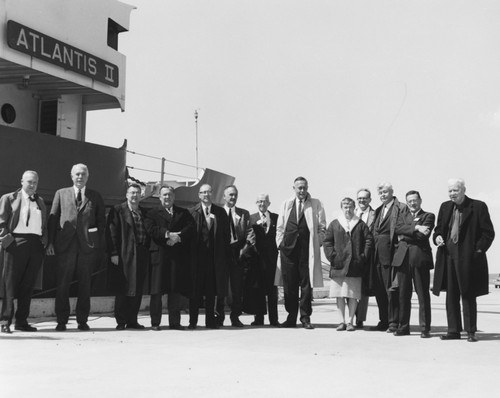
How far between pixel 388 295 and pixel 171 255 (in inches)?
94.6

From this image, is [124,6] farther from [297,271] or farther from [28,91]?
[297,271]

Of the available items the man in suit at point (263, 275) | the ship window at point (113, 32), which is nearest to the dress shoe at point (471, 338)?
the man in suit at point (263, 275)

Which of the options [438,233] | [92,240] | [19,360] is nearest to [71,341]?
[19,360]

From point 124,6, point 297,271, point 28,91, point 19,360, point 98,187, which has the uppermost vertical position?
point 124,6

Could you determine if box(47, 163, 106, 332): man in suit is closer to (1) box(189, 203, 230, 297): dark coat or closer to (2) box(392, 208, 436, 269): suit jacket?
(1) box(189, 203, 230, 297): dark coat

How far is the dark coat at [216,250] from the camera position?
8.41m

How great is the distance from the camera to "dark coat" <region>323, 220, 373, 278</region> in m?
8.29

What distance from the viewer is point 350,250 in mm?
8305

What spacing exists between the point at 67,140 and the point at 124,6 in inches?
131

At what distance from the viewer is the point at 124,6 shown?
1309 cm

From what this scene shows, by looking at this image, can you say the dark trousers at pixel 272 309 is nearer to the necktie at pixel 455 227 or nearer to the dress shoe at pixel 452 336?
the dress shoe at pixel 452 336

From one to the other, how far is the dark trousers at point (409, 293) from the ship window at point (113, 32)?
735 cm

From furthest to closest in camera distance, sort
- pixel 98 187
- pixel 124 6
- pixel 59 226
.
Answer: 1. pixel 124 6
2. pixel 98 187
3. pixel 59 226

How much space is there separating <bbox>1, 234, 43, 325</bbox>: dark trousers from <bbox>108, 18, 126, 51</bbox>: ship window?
609 cm
